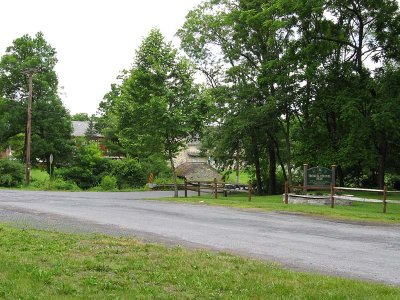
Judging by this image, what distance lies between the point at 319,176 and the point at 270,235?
1275 centimetres

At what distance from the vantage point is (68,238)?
998 centimetres

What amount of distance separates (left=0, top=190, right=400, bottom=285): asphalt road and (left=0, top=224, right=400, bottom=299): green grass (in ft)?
3.51

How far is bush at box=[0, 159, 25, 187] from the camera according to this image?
42.0 meters

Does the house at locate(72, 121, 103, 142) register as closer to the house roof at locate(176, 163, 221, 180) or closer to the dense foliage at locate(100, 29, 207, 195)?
the house roof at locate(176, 163, 221, 180)

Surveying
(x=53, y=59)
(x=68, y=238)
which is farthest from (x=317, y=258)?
(x=53, y=59)

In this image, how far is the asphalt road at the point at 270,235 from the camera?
28.0 feet

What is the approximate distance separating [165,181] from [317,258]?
133ft

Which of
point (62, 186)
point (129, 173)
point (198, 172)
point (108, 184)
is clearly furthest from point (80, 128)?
point (62, 186)

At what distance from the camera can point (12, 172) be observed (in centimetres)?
4309

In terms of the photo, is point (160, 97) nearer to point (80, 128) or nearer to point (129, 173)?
point (129, 173)

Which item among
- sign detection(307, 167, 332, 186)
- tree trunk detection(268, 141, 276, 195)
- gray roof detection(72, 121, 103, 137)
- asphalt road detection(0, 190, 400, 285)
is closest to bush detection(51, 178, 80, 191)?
tree trunk detection(268, 141, 276, 195)

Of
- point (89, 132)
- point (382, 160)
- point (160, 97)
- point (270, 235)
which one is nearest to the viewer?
point (270, 235)

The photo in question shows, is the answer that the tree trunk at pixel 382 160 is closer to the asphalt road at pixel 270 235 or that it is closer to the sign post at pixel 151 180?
the asphalt road at pixel 270 235

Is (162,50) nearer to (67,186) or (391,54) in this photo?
(391,54)
